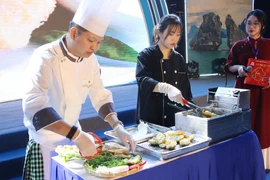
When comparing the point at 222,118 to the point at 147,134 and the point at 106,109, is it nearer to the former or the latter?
the point at 147,134

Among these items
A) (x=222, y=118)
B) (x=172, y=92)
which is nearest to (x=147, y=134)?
(x=172, y=92)

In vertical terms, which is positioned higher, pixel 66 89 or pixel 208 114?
pixel 66 89

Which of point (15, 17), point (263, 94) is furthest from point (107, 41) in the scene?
point (263, 94)

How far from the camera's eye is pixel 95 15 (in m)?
1.48

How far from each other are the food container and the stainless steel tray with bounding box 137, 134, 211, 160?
0.06 metres

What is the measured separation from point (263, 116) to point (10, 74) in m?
3.10

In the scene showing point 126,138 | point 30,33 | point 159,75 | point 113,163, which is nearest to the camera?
point 113,163

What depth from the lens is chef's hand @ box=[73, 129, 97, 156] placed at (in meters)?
1.38

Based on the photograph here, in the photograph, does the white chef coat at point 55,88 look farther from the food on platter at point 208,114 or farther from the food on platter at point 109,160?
the food on platter at point 208,114

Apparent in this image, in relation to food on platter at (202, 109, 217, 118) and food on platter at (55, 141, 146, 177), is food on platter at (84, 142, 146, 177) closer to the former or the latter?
food on platter at (55, 141, 146, 177)

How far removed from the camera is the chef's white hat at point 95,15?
57.0 inches

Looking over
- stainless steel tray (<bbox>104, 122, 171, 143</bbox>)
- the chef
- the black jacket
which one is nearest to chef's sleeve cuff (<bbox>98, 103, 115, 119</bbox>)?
the chef

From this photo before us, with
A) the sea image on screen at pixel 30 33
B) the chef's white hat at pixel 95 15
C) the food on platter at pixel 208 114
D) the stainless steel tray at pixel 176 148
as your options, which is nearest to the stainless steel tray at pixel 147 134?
the stainless steel tray at pixel 176 148

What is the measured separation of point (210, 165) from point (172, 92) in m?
0.54
